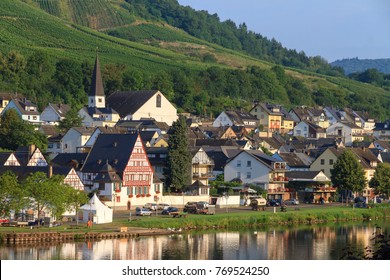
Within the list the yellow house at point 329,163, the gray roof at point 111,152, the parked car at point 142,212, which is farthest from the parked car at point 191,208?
the yellow house at point 329,163

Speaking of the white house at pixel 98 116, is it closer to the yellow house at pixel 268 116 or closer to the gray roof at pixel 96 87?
the gray roof at pixel 96 87

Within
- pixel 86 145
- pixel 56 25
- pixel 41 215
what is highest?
pixel 56 25

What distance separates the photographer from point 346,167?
7562 centimetres

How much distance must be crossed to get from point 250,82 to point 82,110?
49.3 meters

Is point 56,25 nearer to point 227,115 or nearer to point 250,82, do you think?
point 250,82

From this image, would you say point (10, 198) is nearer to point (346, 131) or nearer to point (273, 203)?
point (273, 203)

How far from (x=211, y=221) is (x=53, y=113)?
4299 cm

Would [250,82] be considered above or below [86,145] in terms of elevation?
above

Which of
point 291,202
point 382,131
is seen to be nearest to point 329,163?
point 291,202

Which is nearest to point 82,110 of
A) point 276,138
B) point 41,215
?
point 276,138

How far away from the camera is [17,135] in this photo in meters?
77.4

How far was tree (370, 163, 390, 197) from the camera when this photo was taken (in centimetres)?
7792

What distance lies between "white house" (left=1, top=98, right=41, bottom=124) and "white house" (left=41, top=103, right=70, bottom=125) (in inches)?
34.7

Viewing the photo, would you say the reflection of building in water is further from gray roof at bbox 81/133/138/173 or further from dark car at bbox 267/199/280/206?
dark car at bbox 267/199/280/206
